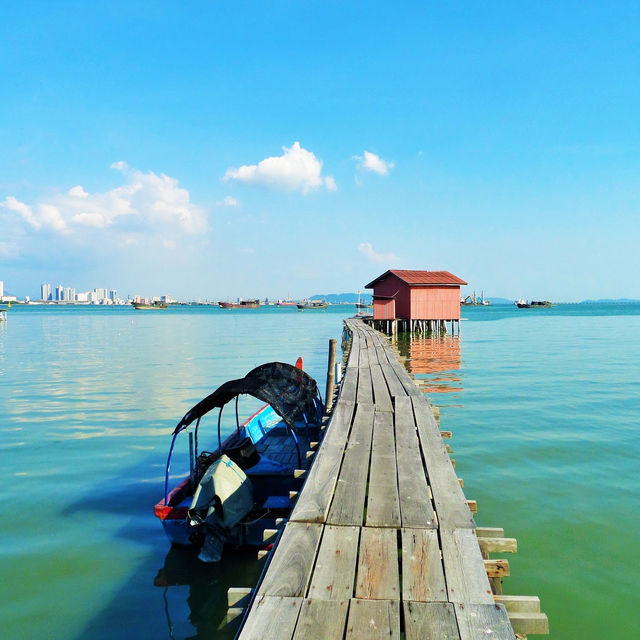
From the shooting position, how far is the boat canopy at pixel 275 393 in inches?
328

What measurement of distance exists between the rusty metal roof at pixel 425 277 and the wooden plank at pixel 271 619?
39.7m

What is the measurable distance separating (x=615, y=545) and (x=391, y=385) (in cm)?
500

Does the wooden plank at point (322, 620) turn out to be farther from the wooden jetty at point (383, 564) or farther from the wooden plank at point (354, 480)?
the wooden plank at point (354, 480)

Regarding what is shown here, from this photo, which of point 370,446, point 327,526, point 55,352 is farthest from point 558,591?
point 55,352

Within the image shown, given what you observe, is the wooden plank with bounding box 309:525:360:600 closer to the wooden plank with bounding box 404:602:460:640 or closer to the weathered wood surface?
the weathered wood surface

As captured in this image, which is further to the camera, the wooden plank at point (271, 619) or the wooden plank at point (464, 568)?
the wooden plank at point (464, 568)

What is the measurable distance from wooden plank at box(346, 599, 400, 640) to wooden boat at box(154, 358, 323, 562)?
4.07 m

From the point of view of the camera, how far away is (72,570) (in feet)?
23.6

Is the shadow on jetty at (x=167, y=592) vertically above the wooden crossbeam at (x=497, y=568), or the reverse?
the wooden crossbeam at (x=497, y=568)

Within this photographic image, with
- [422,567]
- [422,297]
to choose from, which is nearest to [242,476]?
[422,567]

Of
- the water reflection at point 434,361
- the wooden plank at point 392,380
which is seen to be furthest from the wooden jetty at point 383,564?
the water reflection at point 434,361

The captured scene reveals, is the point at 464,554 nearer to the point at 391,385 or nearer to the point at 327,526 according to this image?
the point at 327,526

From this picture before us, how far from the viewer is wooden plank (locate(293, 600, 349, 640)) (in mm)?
2986

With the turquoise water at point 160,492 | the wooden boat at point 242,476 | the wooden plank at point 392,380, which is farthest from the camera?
the wooden plank at point 392,380
